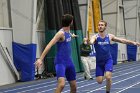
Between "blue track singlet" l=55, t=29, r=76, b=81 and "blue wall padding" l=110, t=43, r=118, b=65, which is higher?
"blue track singlet" l=55, t=29, r=76, b=81

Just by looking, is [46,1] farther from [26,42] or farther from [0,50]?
[0,50]

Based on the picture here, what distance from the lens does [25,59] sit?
17.4m

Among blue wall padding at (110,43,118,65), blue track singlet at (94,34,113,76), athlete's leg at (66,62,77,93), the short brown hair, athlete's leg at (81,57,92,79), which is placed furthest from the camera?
blue wall padding at (110,43,118,65)

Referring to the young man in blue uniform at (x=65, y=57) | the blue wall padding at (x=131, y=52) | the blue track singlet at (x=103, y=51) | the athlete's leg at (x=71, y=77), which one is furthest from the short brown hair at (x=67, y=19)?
the blue wall padding at (x=131, y=52)


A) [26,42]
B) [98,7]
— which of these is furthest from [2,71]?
[98,7]

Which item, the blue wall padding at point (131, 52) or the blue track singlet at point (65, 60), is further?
the blue wall padding at point (131, 52)

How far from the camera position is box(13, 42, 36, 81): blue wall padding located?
17312mm

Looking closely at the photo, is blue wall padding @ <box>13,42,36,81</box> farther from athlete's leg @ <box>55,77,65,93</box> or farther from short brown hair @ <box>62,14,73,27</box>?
athlete's leg @ <box>55,77,65,93</box>

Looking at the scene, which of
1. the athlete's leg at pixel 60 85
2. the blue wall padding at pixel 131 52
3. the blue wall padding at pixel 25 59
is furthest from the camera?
the blue wall padding at pixel 131 52

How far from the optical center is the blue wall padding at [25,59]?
1731 cm

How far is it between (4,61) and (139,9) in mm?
23236

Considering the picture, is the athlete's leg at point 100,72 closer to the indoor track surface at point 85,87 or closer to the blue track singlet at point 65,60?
the indoor track surface at point 85,87

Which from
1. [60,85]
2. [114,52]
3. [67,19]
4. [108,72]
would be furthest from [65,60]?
[114,52]

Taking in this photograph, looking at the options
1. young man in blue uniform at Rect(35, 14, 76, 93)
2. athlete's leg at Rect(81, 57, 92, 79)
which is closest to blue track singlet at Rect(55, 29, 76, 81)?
young man in blue uniform at Rect(35, 14, 76, 93)
